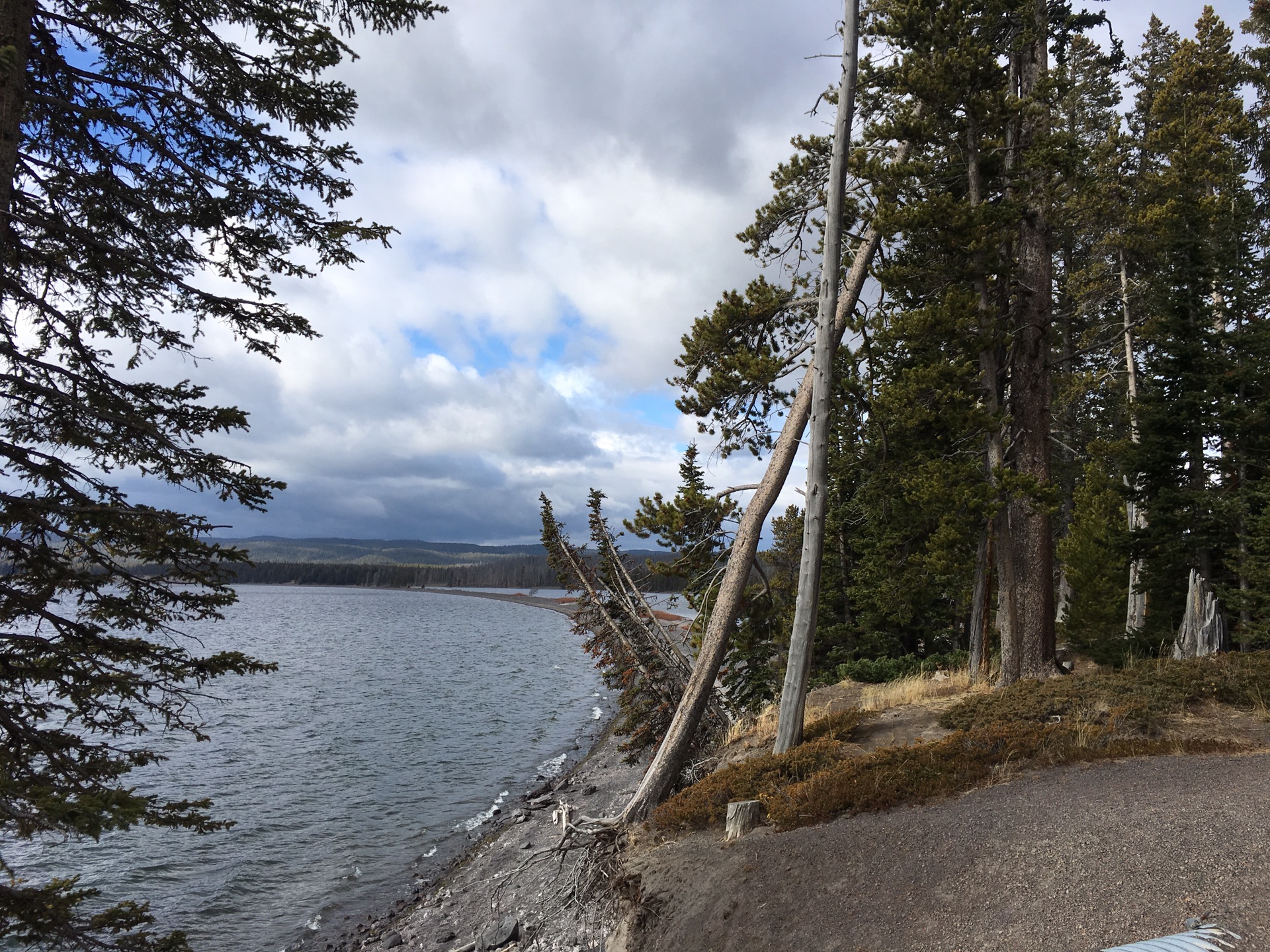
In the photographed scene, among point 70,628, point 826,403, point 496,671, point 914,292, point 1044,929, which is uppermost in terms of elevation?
point 914,292

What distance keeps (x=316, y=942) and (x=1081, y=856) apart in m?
12.6

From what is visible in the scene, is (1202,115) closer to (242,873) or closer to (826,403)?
(826,403)

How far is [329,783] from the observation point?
21.1 m

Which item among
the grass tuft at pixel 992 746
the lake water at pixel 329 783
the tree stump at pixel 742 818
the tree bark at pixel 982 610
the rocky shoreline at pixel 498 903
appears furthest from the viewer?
the tree bark at pixel 982 610

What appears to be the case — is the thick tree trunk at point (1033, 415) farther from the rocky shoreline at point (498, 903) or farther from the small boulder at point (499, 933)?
the small boulder at point (499, 933)

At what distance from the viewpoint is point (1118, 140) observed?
19.8 meters

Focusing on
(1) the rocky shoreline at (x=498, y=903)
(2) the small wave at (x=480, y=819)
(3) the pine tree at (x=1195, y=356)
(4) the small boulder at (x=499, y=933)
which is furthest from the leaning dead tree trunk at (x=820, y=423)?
(3) the pine tree at (x=1195, y=356)

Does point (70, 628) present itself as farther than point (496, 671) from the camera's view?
No

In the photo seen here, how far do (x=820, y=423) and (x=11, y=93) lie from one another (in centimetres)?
1013

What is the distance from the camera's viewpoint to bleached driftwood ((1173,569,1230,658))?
50.4 ft

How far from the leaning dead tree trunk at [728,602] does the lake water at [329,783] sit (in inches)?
275

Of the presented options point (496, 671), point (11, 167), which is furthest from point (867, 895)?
point (496, 671)

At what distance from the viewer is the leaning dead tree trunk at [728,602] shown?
11.2m

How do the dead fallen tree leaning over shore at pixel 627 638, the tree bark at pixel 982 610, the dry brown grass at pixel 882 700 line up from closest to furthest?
the dry brown grass at pixel 882 700 → the tree bark at pixel 982 610 → the dead fallen tree leaning over shore at pixel 627 638
